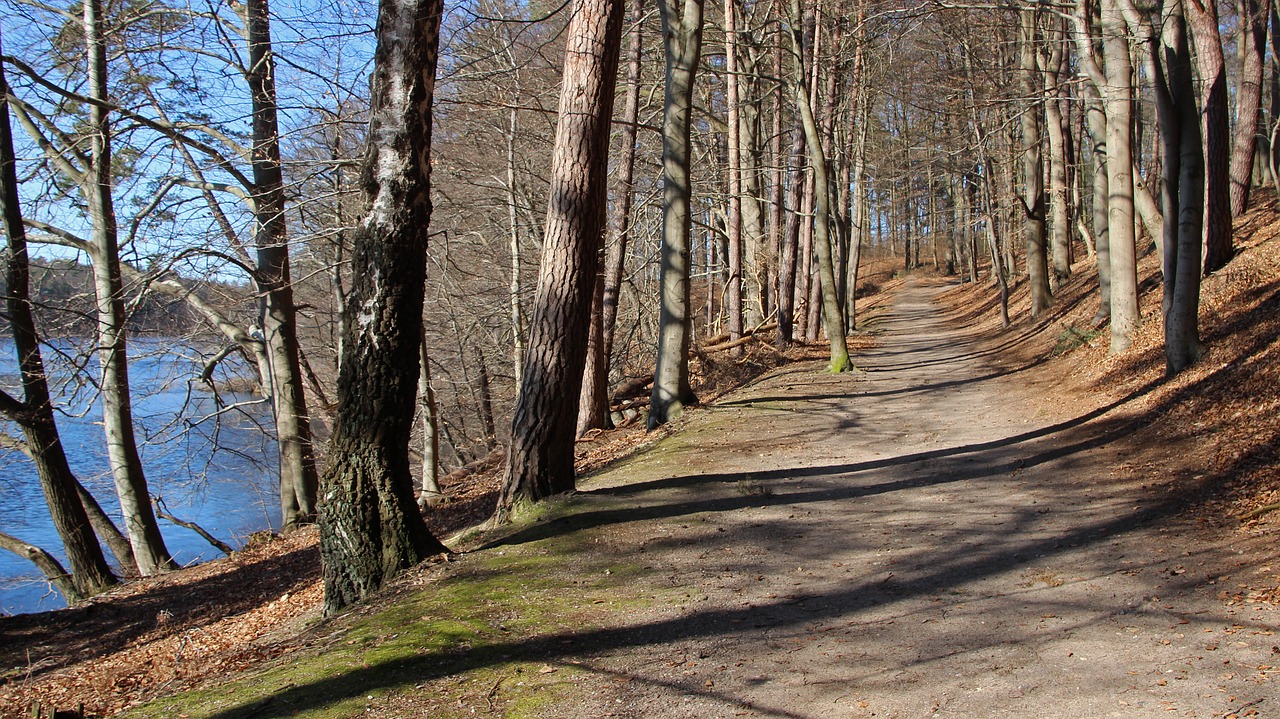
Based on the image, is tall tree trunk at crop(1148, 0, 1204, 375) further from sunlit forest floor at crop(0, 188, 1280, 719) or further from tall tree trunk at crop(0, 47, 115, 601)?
tall tree trunk at crop(0, 47, 115, 601)

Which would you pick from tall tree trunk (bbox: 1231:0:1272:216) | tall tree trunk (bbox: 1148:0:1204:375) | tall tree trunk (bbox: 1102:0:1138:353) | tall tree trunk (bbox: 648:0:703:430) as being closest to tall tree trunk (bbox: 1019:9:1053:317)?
tall tree trunk (bbox: 1231:0:1272:216)

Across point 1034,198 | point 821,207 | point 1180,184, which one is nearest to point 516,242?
point 821,207

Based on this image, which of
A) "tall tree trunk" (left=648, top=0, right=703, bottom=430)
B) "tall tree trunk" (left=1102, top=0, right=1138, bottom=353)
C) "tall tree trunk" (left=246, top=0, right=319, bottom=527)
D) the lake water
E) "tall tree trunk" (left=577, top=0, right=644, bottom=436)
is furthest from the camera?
"tall tree trunk" (left=577, top=0, right=644, bottom=436)

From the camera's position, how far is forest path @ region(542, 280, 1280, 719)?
3.95 meters

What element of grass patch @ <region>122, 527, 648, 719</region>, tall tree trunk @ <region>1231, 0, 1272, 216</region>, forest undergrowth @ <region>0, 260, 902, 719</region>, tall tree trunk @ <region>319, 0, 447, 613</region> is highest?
tall tree trunk @ <region>1231, 0, 1272, 216</region>

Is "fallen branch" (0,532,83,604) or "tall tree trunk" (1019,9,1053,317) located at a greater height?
"tall tree trunk" (1019,9,1053,317)

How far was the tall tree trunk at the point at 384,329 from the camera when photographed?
5.98m

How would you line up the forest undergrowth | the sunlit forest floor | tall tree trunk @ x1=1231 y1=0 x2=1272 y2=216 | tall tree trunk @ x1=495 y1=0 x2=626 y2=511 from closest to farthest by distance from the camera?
the sunlit forest floor
the forest undergrowth
tall tree trunk @ x1=495 y1=0 x2=626 y2=511
tall tree trunk @ x1=1231 y1=0 x2=1272 y2=216

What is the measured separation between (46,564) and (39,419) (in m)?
1.78

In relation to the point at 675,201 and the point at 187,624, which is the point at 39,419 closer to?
the point at 187,624

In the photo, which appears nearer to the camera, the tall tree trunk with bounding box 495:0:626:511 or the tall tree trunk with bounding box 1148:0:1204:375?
the tall tree trunk with bounding box 495:0:626:511

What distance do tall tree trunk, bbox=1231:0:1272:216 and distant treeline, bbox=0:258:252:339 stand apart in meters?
19.3

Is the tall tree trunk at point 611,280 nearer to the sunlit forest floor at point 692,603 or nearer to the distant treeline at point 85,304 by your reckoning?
the sunlit forest floor at point 692,603

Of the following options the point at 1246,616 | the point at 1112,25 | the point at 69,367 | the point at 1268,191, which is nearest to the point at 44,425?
A: the point at 69,367
